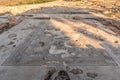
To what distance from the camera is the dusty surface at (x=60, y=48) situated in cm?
559

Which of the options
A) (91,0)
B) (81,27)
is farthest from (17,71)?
(91,0)

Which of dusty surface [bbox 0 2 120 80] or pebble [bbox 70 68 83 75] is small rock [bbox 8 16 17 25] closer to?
dusty surface [bbox 0 2 120 80]

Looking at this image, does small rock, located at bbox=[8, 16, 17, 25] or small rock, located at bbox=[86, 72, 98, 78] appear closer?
small rock, located at bbox=[86, 72, 98, 78]

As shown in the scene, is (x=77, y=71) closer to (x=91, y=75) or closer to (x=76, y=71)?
(x=76, y=71)

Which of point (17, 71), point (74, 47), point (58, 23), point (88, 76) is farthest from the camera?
point (58, 23)

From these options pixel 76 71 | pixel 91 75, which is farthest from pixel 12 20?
pixel 91 75

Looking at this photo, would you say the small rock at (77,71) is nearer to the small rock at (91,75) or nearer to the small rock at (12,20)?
the small rock at (91,75)

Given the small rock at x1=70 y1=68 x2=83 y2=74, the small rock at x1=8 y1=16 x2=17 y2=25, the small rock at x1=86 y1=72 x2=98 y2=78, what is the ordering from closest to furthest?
the small rock at x1=86 y1=72 x2=98 y2=78
the small rock at x1=70 y1=68 x2=83 y2=74
the small rock at x1=8 y1=16 x2=17 y2=25

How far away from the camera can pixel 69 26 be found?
9.90m

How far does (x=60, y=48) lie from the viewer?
720 centimetres

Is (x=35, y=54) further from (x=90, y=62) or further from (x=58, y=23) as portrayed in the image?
(x=58, y=23)

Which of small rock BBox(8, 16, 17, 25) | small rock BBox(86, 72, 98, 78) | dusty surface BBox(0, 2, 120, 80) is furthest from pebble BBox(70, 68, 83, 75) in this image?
small rock BBox(8, 16, 17, 25)

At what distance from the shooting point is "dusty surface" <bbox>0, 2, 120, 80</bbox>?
559 centimetres

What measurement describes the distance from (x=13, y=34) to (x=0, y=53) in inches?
77.6
